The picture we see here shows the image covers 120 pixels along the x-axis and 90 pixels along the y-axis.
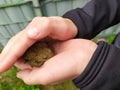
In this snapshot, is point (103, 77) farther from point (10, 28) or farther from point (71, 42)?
point (10, 28)

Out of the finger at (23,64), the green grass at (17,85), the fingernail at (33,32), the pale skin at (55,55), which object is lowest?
the green grass at (17,85)

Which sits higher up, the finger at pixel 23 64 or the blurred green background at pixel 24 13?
the finger at pixel 23 64

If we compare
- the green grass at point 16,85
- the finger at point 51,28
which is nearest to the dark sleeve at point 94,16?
the finger at point 51,28

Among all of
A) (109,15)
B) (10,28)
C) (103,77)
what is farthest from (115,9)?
(10,28)

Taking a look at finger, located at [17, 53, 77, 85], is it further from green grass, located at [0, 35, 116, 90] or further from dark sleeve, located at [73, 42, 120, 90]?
green grass, located at [0, 35, 116, 90]

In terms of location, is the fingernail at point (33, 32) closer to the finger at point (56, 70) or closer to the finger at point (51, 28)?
the finger at point (51, 28)

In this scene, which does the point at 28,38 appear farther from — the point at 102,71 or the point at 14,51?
the point at 102,71
